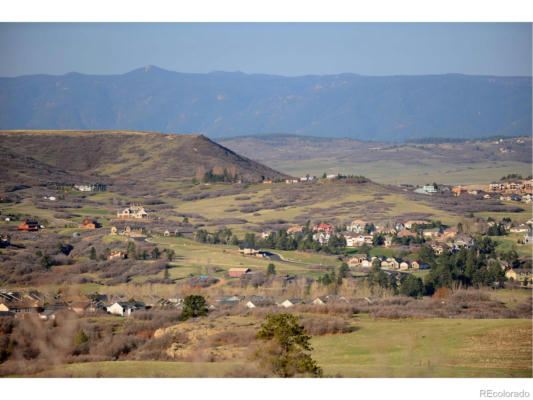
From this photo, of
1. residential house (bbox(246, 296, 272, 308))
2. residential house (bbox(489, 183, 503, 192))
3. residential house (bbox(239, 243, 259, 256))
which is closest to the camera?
residential house (bbox(246, 296, 272, 308))

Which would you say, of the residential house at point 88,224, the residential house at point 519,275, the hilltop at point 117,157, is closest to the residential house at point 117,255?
the residential house at point 88,224

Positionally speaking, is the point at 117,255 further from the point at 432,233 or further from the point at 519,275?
the point at 432,233

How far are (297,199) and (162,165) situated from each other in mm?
25984

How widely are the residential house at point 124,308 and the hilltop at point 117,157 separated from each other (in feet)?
160

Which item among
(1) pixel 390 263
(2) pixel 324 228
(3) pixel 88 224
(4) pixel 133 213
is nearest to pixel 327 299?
(1) pixel 390 263

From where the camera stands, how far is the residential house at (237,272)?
3927cm

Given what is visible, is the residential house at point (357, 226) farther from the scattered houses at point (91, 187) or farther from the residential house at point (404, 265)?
the scattered houses at point (91, 187)

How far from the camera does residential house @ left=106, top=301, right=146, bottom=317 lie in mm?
28878

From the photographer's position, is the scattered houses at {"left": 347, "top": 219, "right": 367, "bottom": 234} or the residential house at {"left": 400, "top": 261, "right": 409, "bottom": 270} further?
the scattered houses at {"left": 347, "top": 219, "right": 367, "bottom": 234}

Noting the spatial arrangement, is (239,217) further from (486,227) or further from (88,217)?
(486,227)

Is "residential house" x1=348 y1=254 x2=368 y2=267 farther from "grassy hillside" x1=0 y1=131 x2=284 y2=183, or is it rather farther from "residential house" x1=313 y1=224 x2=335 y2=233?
"grassy hillside" x1=0 y1=131 x2=284 y2=183

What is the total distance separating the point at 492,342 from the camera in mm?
21141

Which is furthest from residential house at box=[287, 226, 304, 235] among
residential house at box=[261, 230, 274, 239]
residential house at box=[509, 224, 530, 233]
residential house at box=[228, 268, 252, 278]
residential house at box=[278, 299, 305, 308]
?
residential house at box=[278, 299, 305, 308]

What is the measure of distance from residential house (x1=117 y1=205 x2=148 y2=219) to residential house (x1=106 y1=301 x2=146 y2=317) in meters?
30.7
